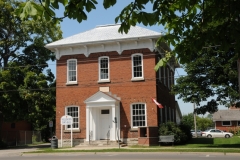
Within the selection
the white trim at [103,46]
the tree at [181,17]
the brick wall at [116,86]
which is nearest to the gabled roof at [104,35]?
the white trim at [103,46]

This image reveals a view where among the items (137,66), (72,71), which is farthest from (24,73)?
(137,66)

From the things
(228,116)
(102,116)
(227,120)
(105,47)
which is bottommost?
(227,120)

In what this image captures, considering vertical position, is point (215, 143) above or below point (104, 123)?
below

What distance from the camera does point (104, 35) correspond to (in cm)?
2998

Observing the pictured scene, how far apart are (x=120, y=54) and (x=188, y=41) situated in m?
22.8

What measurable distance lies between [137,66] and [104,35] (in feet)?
14.4

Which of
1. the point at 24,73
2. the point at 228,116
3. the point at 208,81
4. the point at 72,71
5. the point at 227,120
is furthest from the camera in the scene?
the point at 228,116

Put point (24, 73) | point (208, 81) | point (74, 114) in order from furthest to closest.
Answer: point (24, 73), point (74, 114), point (208, 81)

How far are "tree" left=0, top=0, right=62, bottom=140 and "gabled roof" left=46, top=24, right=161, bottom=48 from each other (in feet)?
12.0

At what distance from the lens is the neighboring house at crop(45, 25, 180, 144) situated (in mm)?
27609

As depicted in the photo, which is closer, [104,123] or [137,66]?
[137,66]

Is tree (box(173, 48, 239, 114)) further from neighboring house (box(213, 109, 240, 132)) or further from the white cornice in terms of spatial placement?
neighboring house (box(213, 109, 240, 132))

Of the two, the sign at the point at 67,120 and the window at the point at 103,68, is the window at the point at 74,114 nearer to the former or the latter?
the sign at the point at 67,120

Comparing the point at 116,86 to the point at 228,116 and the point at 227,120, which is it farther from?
the point at 228,116
